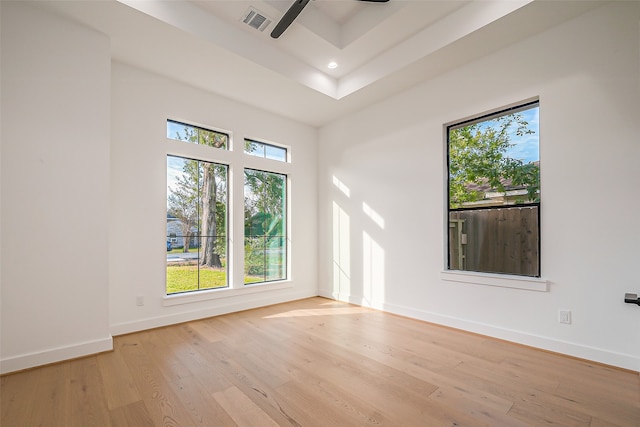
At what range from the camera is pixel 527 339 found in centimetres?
286

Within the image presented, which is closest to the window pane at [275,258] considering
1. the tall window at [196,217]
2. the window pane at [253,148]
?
the tall window at [196,217]

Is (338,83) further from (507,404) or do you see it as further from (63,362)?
(63,362)

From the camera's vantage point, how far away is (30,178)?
2506 mm

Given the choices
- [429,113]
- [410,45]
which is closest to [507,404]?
[429,113]

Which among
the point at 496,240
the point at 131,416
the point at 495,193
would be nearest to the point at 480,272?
the point at 496,240

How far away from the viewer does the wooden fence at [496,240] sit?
2951 millimetres

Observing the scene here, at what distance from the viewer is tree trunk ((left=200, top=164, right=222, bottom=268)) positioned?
3.98 meters

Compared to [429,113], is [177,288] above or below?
below

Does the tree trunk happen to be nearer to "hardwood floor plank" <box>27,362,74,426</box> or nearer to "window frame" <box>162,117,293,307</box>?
"window frame" <box>162,117,293,307</box>

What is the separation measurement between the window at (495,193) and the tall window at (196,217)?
3023mm

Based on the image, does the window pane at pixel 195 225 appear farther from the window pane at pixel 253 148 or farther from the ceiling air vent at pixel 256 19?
the ceiling air vent at pixel 256 19

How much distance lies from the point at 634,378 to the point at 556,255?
1014 mm

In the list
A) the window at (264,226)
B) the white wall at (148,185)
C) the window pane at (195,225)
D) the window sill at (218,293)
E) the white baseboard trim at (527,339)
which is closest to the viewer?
the white baseboard trim at (527,339)

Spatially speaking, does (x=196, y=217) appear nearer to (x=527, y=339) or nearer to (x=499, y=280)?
(x=499, y=280)
